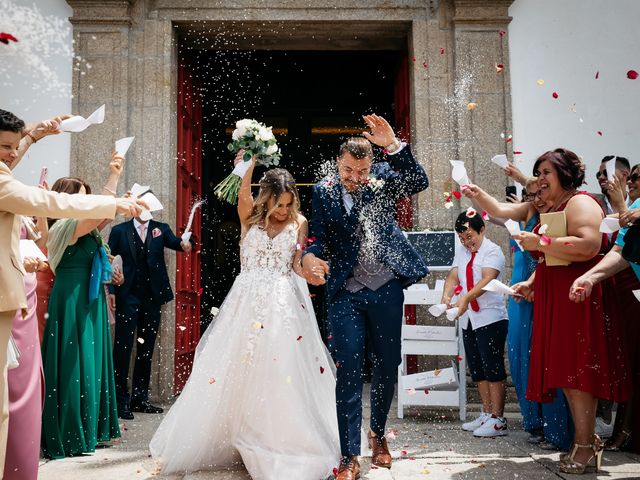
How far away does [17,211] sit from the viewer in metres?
2.63

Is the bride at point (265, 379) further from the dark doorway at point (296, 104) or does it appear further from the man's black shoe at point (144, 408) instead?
the dark doorway at point (296, 104)

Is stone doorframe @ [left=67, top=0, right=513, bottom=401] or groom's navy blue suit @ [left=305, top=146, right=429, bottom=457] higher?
stone doorframe @ [left=67, top=0, right=513, bottom=401]

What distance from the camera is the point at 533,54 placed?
21.6ft

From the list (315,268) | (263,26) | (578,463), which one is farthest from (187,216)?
(578,463)

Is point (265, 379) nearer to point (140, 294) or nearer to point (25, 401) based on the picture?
point (25, 401)

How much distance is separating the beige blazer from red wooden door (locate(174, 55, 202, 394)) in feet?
12.9

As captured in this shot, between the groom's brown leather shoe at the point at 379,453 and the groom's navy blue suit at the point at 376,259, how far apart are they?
0.19 feet

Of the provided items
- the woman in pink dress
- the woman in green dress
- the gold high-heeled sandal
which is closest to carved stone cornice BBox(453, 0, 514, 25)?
the woman in green dress

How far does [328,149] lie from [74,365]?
670 cm

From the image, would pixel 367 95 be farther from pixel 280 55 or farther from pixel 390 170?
pixel 390 170

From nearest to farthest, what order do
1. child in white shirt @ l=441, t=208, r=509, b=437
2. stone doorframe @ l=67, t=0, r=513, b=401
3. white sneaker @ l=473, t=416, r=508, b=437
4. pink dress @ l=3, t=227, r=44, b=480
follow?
pink dress @ l=3, t=227, r=44, b=480 → white sneaker @ l=473, t=416, r=508, b=437 → child in white shirt @ l=441, t=208, r=509, b=437 → stone doorframe @ l=67, t=0, r=513, b=401

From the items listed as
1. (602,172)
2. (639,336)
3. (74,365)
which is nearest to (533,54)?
(602,172)

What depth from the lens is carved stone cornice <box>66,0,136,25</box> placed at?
257 inches

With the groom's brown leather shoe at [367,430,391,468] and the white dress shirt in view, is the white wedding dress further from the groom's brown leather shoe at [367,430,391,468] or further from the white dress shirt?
the white dress shirt
